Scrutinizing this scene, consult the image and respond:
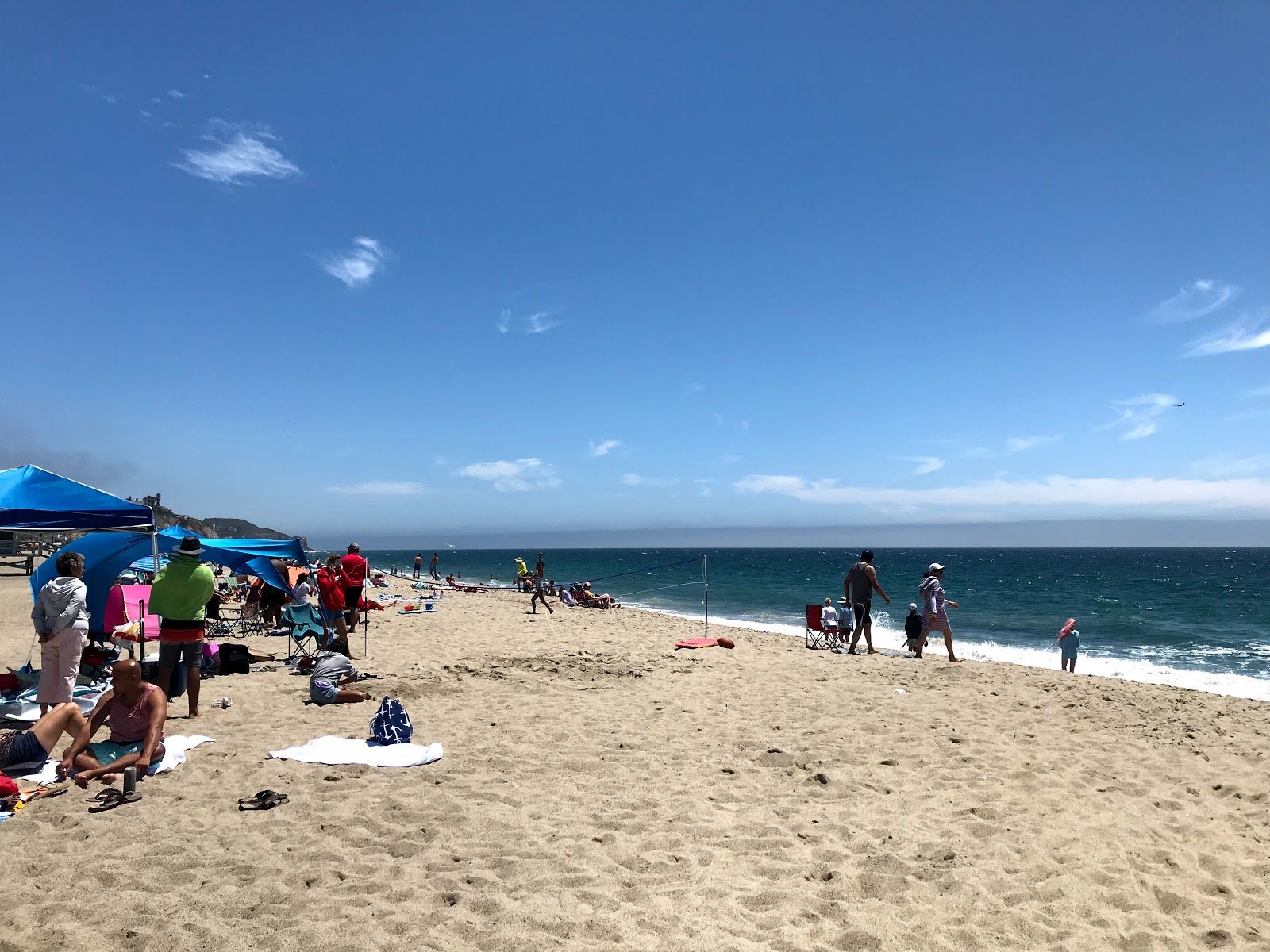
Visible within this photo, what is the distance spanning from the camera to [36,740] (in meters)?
4.63

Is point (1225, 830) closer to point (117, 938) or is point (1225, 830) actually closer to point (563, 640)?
point (117, 938)

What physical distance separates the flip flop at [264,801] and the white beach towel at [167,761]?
908 millimetres

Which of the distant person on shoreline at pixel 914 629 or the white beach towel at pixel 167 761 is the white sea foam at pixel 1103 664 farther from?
the white beach towel at pixel 167 761

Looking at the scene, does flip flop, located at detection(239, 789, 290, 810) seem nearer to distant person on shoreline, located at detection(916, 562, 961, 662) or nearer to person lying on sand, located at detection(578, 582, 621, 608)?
distant person on shoreline, located at detection(916, 562, 961, 662)

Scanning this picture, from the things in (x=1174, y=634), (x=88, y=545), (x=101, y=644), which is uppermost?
(x=88, y=545)

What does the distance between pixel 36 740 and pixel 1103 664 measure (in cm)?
1763

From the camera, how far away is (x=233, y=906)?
3.09 meters

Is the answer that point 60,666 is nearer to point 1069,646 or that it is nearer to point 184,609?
point 184,609

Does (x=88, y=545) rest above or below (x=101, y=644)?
above

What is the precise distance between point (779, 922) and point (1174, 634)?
23832 mm

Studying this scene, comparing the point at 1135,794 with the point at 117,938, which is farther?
the point at 1135,794

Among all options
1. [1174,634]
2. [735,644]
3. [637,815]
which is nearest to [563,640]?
[735,644]

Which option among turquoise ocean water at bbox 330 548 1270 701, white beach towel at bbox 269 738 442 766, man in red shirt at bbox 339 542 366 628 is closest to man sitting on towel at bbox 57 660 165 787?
white beach towel at bbox 269 738 442 766

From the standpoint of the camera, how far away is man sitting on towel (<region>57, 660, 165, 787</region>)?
15.0ft
